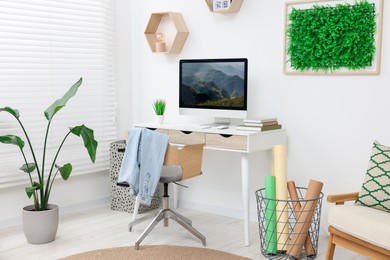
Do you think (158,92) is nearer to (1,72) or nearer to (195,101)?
(195,101)

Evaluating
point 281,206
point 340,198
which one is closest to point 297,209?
point 281,206

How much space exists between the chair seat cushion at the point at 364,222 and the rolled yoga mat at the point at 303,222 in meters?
0.37

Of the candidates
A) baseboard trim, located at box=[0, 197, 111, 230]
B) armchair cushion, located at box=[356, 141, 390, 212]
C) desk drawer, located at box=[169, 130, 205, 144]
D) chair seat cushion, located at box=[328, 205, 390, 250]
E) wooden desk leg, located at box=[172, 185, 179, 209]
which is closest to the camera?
chair seat cushion, located at box=[328, 205, 390, 250]

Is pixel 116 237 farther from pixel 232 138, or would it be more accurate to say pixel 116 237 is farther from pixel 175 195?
pixel 232 138

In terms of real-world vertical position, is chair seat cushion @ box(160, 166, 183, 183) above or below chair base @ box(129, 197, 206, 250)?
above

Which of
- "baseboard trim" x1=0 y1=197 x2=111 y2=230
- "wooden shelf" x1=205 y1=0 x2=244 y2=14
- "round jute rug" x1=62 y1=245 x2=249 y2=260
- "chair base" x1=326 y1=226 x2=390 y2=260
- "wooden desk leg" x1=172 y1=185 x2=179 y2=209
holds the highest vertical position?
"wooden shelf" x1=205 y1=0 x2=244 y2=14

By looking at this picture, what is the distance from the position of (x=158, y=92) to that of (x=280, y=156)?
170 cm

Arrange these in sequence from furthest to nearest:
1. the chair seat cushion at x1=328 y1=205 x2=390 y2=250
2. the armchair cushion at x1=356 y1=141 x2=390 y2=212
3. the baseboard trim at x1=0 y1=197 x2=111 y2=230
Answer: the baseboard trim at x1=0 y1=197 x2=111 y2=230, the armchair cushion at x1=356 y1=141 x2=390 y2=212, the chair seat cushion at x1=328 y1=205 x2=390 y2=250

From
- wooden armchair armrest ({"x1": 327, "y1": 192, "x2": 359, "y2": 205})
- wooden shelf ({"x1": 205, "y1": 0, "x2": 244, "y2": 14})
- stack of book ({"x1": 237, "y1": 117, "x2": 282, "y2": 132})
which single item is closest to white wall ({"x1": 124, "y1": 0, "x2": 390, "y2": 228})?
wooden shelf ({"x1": 205, "y1": 0, "x2": 244, "y2": 14})

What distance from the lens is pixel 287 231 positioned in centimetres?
343

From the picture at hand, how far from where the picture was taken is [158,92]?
4797mm

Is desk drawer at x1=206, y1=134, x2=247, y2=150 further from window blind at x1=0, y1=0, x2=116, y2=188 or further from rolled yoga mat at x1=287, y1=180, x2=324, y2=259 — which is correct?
window blind at x1=0, y1=0, x2=116, y2=188

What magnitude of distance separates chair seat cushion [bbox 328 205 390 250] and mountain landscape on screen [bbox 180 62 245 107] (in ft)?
4.28

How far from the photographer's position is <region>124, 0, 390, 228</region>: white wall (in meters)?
3.61
